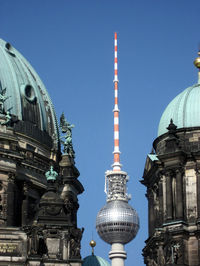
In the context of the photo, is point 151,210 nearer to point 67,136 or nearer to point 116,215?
point 67,136

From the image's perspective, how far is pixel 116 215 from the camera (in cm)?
11681

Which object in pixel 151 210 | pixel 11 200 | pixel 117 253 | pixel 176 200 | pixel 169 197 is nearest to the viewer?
pixel 176 200

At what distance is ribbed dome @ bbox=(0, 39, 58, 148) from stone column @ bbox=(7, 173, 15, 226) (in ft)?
25.9

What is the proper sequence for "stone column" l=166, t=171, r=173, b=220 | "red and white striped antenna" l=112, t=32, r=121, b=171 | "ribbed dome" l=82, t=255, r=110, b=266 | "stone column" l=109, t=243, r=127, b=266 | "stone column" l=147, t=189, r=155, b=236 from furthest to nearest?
1. "stone column" l=109, t=243, r=127, b=266
2. "red and white striped antenna" l=112, t=32, r=121, b=171
3. "ribbed dome" l=82, t=255, r=110, b=266
4. "stone column" l=147, t=189, r=155, b=236
5. "stone column" l=166, t=171, r=173, b=220

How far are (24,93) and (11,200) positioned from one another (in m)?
12.8

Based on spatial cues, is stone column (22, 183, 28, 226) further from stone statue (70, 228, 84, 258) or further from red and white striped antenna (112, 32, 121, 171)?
red and white striped antenna (112, 32, 121, 171)

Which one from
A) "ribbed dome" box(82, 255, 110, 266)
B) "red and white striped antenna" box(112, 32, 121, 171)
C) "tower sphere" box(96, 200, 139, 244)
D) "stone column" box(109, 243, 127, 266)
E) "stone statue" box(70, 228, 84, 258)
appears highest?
"red and white striped antenna" box(112, 32, 121, 171)

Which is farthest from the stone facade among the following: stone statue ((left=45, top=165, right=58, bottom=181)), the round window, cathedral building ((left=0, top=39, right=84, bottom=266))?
the round window

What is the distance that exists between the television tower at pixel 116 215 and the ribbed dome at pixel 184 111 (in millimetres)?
34008

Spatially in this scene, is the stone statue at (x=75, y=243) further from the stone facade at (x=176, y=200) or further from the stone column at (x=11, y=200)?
the stone column at (x=11, y=200)

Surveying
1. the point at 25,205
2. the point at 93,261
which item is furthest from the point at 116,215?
the point at 25,205

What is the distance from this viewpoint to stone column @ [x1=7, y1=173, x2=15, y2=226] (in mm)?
80750

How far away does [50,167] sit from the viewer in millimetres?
87000

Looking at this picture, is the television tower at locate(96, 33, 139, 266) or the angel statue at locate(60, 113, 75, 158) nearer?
the angel statue at locate(60, 113, 75, 158)
